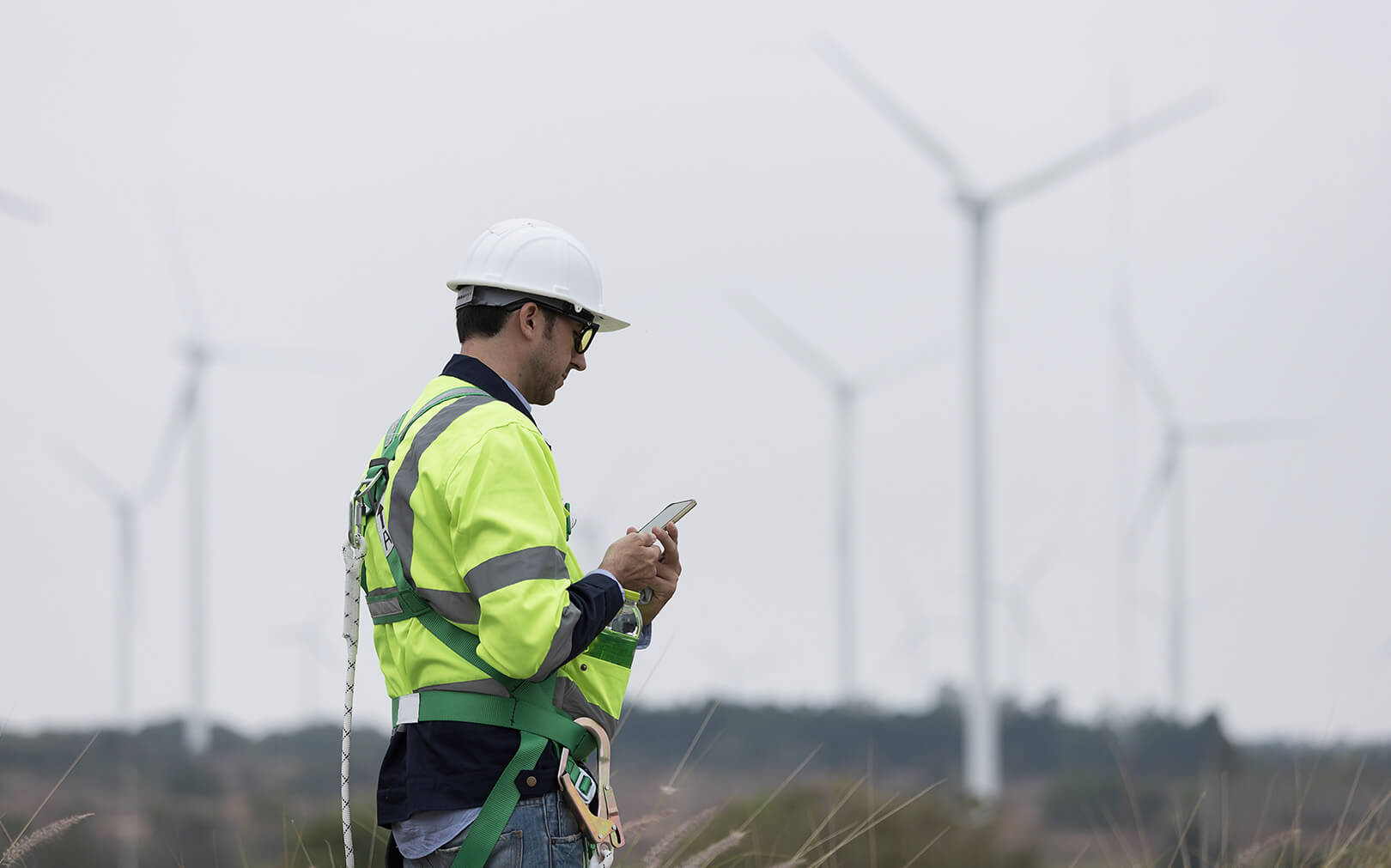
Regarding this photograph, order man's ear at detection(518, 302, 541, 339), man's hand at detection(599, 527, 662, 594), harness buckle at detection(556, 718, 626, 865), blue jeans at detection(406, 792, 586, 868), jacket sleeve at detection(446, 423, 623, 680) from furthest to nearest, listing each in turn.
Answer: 1. man's ear at detection(518, 302, 541, 339)
2. man's hand at detection(599, 527, 662, 594)
3. harness buckle at detection(556, 718, 626, 865)
4. blue jeans at detection(406, 792, 586, 868)
5. jacket sleeve at detection(446, 423, 623, 680)

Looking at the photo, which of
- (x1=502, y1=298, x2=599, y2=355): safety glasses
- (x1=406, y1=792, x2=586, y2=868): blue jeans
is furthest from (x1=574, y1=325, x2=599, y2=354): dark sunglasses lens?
(x1=406, y1=792, x2=586, y2=868): blue jeans

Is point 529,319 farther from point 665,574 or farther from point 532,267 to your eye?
point 665,574

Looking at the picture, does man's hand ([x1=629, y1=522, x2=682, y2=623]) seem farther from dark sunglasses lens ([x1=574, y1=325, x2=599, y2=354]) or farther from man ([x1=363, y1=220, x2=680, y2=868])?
dark sunglasses lens ([x1=574, y1=325, x2=599, y2=354])

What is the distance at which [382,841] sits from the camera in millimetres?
7176

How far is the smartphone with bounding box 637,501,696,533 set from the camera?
493 cm

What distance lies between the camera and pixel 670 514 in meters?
4.99

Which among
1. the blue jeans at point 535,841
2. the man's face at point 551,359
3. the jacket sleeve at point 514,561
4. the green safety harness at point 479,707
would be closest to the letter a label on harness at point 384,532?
the green safety harness at point 479,707

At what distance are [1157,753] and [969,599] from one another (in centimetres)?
3877

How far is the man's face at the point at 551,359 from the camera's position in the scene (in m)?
4.88

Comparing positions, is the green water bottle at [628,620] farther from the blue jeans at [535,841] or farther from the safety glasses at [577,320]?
the safety glasses at [577,320]

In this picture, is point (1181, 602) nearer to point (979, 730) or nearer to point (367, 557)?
point (979, 730)

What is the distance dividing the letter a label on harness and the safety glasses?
25.8 inches

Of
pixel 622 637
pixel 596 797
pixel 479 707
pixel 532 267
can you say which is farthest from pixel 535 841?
pixel 532 267

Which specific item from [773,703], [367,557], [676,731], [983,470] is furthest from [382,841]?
[773,703]
